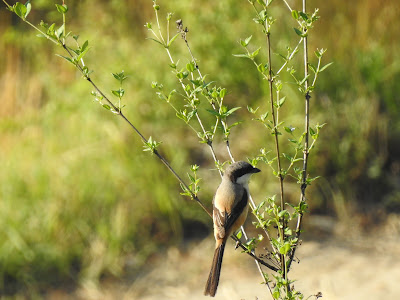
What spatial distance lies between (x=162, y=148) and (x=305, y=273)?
182cm

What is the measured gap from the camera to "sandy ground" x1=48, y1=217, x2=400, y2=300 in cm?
521

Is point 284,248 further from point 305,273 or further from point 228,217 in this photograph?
point 305,273

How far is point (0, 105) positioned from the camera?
304 inches

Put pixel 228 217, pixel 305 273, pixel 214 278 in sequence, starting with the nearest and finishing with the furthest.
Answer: pixel 214 278 → pixel 228 217 → pixel 305 273

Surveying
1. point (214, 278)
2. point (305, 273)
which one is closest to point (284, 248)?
point (214, 278)

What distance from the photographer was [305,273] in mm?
5449

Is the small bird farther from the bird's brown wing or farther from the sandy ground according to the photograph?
the sandy ground

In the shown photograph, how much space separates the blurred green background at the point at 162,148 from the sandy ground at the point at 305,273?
170 millimetres

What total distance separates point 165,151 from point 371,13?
114 inches

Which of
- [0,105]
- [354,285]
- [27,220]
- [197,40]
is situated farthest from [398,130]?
[0,105]

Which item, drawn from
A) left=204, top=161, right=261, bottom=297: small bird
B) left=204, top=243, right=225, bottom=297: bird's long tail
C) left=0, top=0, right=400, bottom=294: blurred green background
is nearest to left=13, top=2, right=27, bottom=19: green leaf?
left=204, top=161, right=261, bottom=297: small bird

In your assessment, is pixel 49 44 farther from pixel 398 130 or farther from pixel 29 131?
pixel 398 130

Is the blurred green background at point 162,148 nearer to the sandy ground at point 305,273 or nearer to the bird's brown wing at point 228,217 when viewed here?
the sandy ground at point 305,273

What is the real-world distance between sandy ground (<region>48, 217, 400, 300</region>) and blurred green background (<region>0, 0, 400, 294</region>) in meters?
0.17
